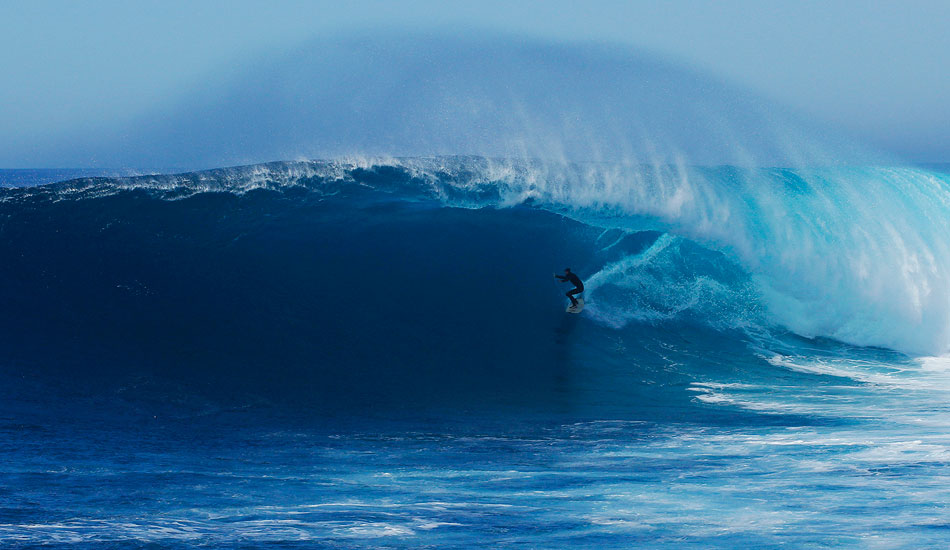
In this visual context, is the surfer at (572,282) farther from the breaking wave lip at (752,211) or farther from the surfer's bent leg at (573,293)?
the breaking wave lip at (752,211)

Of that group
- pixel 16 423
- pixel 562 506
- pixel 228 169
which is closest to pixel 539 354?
pixel 562 506

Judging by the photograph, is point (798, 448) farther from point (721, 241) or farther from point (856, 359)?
point (721, 241)

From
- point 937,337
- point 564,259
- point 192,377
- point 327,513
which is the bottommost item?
point 327,513

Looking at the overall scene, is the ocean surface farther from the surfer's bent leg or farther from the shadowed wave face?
the surfer's bent leg

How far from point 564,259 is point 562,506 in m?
7.48

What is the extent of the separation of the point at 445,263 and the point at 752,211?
18.8ft

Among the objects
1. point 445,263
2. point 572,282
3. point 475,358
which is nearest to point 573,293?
point 572,282

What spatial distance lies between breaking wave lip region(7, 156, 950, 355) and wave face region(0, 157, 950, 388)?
0.04m

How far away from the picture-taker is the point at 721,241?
43.3ft

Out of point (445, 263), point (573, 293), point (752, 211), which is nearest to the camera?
point (573, 293)

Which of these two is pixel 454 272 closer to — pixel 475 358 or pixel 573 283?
Result: pixel 573 283

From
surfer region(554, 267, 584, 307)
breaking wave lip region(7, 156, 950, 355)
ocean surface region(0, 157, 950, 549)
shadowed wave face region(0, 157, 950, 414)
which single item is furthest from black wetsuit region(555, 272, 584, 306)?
breaking wave lip region(7, 156, 950, 355)

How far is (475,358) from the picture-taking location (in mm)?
9562

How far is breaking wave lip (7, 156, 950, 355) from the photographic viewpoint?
39.8ft
